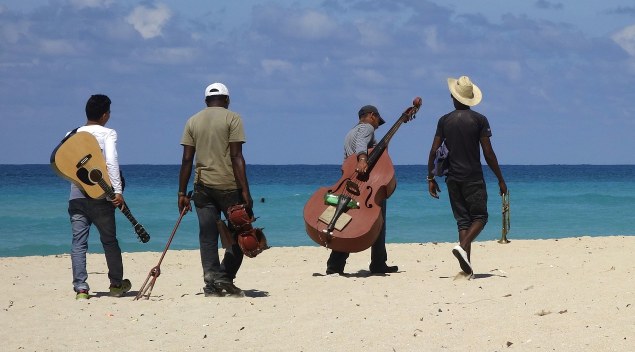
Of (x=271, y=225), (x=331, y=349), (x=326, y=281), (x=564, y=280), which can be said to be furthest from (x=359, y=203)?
(x=271, y=225)

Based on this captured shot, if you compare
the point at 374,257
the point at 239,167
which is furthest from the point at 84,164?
the point at 374,257

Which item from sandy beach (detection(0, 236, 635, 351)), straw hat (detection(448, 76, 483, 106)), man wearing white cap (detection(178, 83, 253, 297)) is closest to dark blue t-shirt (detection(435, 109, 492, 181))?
straw hat (detection(448, 76, 483, 106))

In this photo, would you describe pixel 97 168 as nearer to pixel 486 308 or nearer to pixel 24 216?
pixel 486 308

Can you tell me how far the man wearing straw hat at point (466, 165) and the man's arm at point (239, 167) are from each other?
2044 mm

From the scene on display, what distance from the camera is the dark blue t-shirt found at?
33.3 ft

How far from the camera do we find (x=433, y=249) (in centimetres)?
1430

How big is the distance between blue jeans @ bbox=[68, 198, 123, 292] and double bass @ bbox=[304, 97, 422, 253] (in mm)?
1881

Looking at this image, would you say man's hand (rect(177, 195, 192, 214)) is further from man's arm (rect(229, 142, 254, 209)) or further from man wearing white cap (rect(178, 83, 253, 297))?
man's arm (rect(229, 142, 254, 209))

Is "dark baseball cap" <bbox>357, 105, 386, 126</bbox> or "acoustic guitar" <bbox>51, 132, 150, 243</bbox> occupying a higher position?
"dark baseball cap" <bbox>357, 105, 386, 126</bbox>

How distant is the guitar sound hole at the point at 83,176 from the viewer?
9266 mm

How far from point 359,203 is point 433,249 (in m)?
4.11

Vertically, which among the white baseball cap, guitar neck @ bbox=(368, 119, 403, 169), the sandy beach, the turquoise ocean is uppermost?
the white baseball cap

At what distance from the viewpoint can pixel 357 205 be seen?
34.1 ft

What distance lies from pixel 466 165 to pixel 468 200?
1.03 feet
